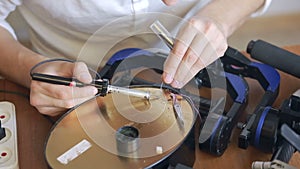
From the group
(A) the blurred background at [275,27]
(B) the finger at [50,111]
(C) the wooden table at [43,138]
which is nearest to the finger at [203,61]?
(C) the wooden table at [43,138]

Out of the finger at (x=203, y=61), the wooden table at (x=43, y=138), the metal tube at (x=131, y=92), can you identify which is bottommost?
the wooden table at (x=43, y=138)

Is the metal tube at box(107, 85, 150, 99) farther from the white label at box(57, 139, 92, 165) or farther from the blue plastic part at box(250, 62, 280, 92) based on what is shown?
the blue plastic part at box(250, 62, 280, 92)

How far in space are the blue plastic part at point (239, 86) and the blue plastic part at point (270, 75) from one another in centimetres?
4

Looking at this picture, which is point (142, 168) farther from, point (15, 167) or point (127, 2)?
point (127, 2)

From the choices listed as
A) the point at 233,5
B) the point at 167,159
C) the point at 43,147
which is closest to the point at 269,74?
the point at 233,5

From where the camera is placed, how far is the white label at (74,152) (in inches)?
26.0

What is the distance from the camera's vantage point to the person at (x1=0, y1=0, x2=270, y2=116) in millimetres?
744

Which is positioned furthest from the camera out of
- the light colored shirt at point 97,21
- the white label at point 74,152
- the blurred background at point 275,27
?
the blurred background at point 275,27

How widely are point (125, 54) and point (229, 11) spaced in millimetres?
208

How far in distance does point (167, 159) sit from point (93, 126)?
0.43 feet

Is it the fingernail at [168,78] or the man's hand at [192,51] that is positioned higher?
the man's hand at [192,51]

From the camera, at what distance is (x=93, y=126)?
0.70m

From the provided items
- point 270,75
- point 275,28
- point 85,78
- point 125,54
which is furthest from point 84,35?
point 275,28

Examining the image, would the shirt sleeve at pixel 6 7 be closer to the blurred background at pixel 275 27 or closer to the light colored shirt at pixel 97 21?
the light colored shirt at pixel 97 21
